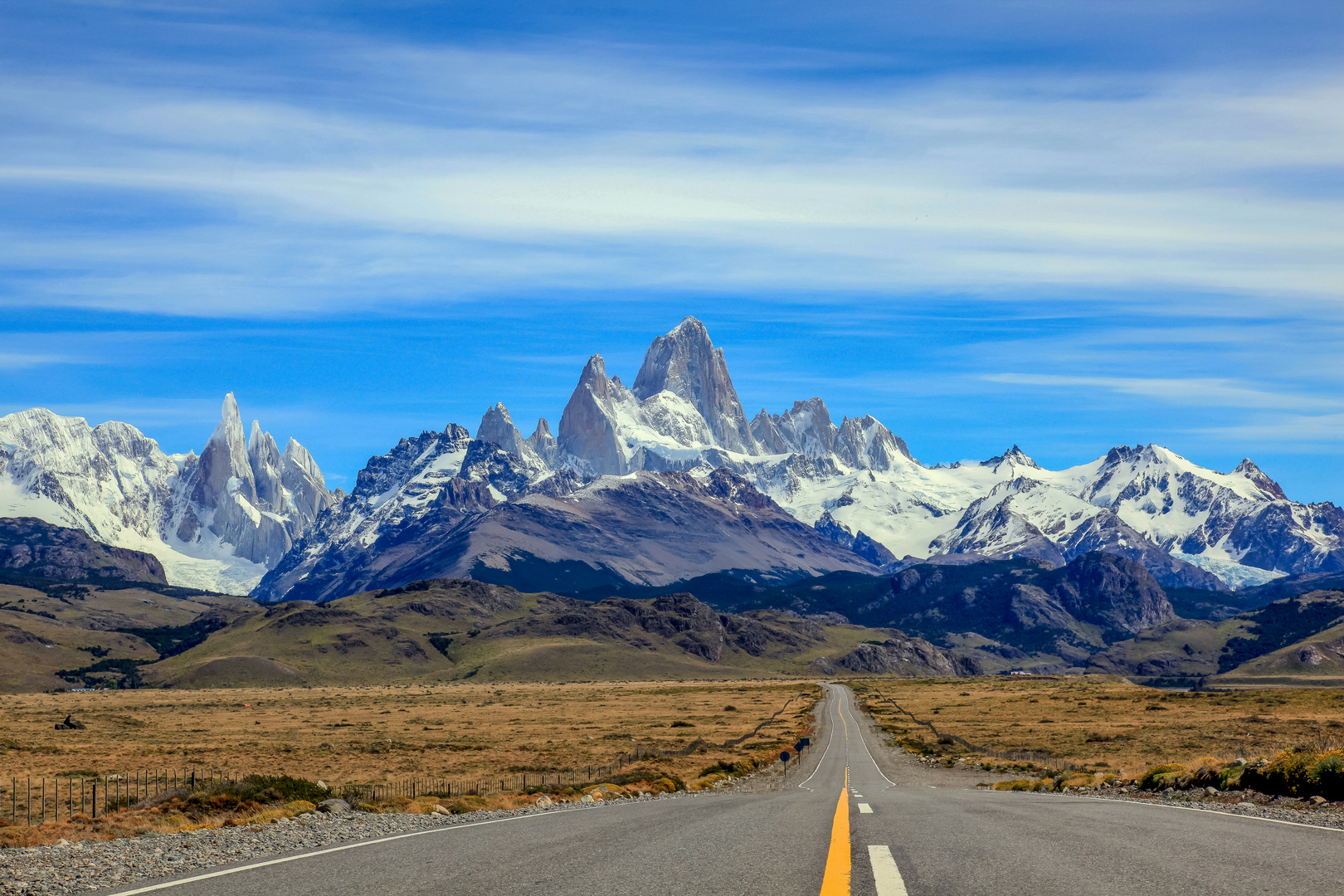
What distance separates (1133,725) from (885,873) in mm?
118537

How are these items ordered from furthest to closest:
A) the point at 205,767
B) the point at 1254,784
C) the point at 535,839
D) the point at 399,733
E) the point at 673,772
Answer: the point at 399,733 → the point at 205,767 → the point at 673,772 → the point at 1254,784 → the point at 535,839

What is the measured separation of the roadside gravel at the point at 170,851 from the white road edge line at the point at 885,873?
11.0 meters

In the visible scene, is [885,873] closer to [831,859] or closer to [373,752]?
[831,859]

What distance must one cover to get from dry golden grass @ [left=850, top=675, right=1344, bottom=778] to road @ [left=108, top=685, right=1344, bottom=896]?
95.2ft

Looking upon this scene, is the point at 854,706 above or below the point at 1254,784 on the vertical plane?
below

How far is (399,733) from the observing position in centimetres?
12525

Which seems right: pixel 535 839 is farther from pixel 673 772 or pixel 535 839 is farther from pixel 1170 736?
pixel 1170 736

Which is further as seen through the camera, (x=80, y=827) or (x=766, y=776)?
(x=766, y=776)

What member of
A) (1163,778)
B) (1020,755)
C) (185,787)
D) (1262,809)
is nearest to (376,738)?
(1020,755)

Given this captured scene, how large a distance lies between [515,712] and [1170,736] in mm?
102235

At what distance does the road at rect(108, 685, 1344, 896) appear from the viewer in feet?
49.3

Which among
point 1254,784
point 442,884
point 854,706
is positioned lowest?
point 854,706

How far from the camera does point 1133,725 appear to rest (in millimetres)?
121688

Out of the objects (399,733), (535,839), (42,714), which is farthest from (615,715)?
(535,839)
